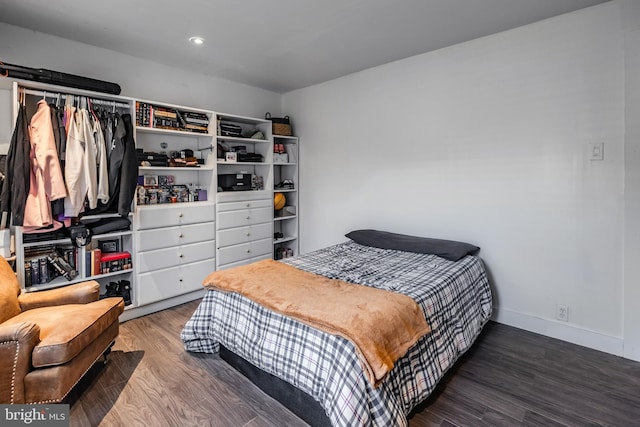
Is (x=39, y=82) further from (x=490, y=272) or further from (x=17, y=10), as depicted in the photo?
(x=490, y=272)

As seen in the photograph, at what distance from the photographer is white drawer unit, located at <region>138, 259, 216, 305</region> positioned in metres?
3.08

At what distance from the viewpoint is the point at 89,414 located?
5.89ft

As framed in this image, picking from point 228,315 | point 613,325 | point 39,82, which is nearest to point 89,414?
point 228,315

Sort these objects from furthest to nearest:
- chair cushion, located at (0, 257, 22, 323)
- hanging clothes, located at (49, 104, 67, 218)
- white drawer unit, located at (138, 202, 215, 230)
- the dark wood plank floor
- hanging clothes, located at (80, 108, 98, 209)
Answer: white drawer unit, located at (138, 202, 215, 230) < hanging clothes, located at (80, 108, 98, 209) < hanging clothes, located at (49, 104, 67, 218) < chair cushion, located at (0, 257, 22, 323) < the dark wood plank floor

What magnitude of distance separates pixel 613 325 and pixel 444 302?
1.40 m

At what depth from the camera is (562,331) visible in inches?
104

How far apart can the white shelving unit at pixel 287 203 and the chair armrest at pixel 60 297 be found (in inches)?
91.1

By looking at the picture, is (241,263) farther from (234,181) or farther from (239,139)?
(239,139)

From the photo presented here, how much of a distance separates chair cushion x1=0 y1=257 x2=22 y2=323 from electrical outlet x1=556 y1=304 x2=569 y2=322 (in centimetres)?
382

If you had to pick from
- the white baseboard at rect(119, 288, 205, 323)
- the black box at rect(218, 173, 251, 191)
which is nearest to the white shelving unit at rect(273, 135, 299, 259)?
the black box at rect(218, 173, 251, 191)

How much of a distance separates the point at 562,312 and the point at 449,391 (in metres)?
1.36

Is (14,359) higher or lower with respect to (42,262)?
lower

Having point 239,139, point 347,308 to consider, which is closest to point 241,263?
point 239,139

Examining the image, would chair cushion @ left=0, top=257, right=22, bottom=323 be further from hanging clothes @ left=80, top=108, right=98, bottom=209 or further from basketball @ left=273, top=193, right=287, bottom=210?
basketball @ left=273, top=193, right=287, bottom=210
